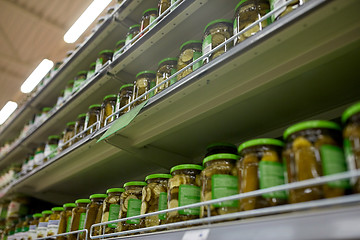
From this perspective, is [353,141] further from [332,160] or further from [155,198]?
[155,198]

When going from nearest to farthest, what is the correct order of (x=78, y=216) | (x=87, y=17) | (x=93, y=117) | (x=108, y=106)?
(x=78, y=216) < (x=108, y=106) < (x=93, y=117) < (x=87, y=17)

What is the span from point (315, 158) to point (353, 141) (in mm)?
89

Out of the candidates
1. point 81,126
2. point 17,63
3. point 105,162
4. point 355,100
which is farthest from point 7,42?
point 355,100

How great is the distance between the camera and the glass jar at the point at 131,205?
1259 millimetres

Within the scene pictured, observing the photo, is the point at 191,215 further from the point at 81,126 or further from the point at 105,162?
the point at 81,126

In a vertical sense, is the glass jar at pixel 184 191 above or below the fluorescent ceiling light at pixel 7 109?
below

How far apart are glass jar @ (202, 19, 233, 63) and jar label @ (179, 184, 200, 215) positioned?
46 centimetres

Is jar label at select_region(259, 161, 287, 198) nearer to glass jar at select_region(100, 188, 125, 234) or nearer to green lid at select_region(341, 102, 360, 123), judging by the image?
green lid at select_region(341, 102, 360, 123)

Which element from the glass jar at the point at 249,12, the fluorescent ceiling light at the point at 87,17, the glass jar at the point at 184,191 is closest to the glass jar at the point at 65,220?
Result: the glass jar at the point at 184,191

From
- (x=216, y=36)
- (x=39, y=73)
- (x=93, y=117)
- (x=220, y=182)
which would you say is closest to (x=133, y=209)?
(x=220, y=182)

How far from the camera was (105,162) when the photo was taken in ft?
6.23

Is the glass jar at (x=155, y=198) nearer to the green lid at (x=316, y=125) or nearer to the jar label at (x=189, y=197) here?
the jar label at (x=189, y=197)

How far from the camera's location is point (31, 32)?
20.3 ft

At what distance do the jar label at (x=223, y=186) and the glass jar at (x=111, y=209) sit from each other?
0.58m
